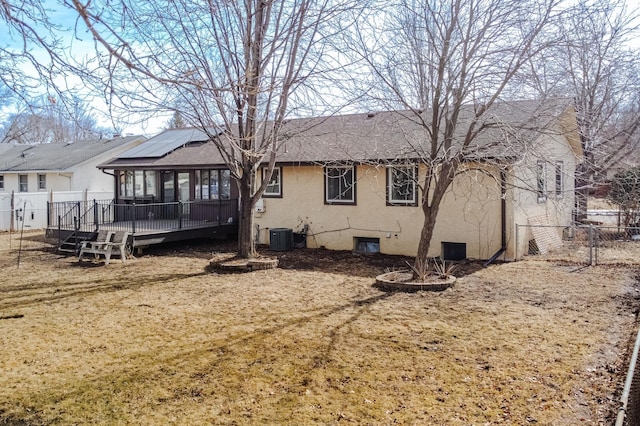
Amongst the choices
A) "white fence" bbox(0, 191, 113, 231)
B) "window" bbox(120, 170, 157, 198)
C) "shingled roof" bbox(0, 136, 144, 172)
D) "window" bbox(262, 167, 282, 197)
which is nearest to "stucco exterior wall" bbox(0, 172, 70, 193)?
"shingled roof" bbox(0, 136, 144, 172)

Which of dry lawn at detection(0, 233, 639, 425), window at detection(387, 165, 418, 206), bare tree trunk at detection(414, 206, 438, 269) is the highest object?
window at detection(387, 165, 418, 206)

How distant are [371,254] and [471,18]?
693 cm

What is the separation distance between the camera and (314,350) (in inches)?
228

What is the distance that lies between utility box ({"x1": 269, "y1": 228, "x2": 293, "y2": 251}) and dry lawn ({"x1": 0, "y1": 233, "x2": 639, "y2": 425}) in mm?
3893

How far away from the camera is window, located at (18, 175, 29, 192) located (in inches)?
1102

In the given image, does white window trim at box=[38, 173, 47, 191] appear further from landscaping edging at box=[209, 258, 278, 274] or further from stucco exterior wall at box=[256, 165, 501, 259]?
landscaping edging at box=[209, 258, 278, 274]

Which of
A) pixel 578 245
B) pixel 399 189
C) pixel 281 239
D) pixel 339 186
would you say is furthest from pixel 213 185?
pixel 578 245

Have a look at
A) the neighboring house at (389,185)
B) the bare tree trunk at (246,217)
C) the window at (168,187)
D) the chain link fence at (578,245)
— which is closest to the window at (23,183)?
the neighboring house at (389,185)

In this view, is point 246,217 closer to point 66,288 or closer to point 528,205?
point 66,288

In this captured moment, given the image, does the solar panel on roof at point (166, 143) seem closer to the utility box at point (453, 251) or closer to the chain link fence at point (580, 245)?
the utility box at point (453, 251)

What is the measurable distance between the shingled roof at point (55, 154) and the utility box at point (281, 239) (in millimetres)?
16281

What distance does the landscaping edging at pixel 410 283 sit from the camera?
890cm

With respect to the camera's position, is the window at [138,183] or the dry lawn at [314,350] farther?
the window at [138,183]

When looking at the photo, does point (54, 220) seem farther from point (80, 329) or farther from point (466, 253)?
point (466, 253)
